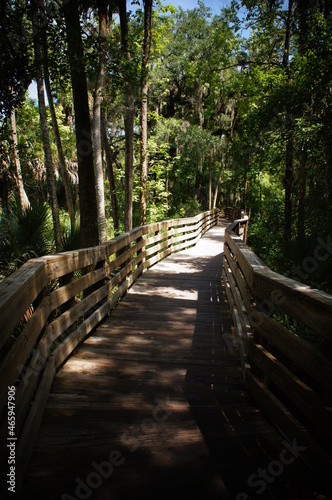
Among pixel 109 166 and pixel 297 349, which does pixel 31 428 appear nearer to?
pixel 297 349

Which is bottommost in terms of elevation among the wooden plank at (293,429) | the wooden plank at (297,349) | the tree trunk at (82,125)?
the wooden plank at (293,429)

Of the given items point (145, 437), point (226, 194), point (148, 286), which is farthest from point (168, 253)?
point (226, 194)

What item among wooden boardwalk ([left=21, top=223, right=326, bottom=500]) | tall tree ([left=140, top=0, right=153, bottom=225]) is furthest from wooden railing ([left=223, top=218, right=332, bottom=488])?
tall tree ([left=140, top=0, right=153, bottom=225])

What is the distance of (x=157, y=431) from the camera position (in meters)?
2.37

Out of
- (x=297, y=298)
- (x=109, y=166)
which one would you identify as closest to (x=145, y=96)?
(x=109, y=166)

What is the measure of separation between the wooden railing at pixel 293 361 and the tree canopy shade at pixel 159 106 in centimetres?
403

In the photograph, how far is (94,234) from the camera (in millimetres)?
6195

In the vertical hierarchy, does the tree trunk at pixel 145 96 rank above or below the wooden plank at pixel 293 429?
above

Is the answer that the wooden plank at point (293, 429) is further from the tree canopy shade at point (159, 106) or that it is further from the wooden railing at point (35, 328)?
the tree canopy shade at point (159, 106)

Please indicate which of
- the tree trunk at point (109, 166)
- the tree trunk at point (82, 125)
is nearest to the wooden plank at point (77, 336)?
the tree trunk at point (82, 125)

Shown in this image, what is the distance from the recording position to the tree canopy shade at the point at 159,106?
6020 mm

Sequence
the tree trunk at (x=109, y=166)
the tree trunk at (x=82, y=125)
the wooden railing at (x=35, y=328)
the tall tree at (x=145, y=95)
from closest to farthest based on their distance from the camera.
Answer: the wooden railing at (x=35, y=328) < the tree trunk at (x=82, y=125) < the tall tree at (x=145, y=95) < the tree trunk at (x=109, y=166)

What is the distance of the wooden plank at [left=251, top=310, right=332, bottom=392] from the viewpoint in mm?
1818

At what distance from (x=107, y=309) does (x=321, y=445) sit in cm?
347
